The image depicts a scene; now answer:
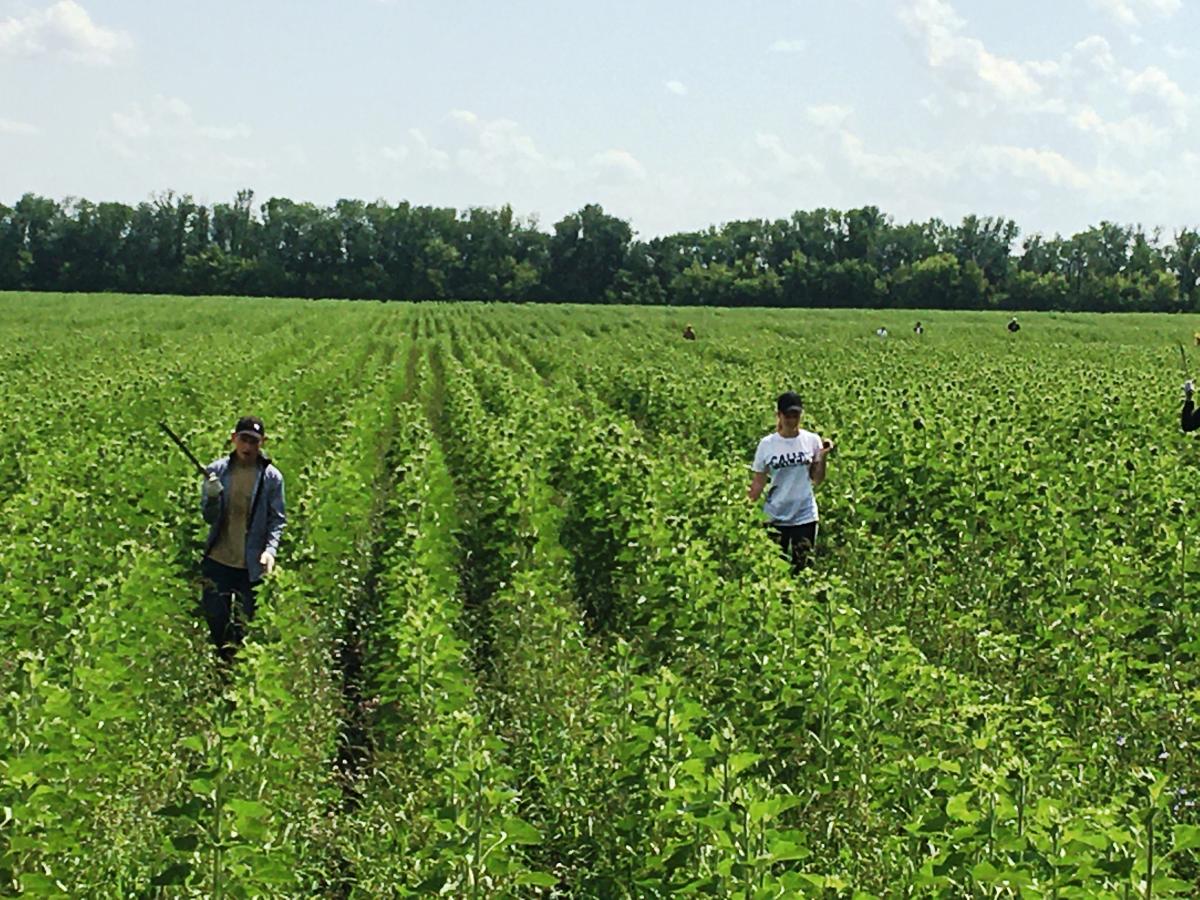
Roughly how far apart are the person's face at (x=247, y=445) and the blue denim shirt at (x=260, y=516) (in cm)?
7

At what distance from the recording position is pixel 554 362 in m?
32.8

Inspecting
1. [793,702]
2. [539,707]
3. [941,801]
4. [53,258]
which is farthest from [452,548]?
[53,258]

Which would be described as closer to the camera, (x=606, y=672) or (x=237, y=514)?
(x=606, y=672)

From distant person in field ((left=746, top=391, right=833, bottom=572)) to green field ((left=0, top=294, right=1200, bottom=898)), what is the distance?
376 millimetres

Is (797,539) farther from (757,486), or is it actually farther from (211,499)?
(211,499)

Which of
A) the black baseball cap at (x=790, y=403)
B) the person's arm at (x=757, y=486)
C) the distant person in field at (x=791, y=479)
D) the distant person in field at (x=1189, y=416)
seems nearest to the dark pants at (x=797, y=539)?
the distant person in field at (x=791, y=479)

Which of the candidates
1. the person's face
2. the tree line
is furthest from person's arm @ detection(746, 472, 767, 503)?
the tree line

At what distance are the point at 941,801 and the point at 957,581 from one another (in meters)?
4.92

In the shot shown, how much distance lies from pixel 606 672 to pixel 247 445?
2.77 meters

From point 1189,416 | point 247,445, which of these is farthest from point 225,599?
point 1189,416

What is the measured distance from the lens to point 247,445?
26.3 ft

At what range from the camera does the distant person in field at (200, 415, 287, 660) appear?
8.02 metres

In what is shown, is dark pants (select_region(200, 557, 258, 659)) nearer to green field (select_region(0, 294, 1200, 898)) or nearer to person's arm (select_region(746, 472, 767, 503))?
green field (select_region(0, 294, 1200, 898))

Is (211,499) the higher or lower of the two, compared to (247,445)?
lower
